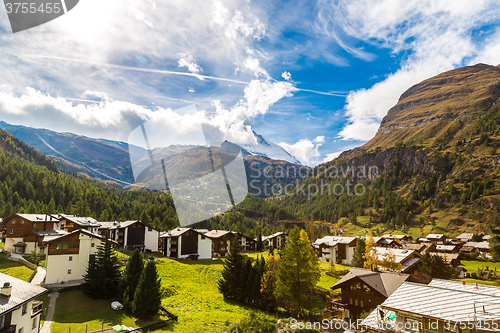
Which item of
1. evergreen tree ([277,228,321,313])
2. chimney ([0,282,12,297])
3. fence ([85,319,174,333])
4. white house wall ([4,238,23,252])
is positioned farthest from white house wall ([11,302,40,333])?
white house wall ([4,238,23,252])

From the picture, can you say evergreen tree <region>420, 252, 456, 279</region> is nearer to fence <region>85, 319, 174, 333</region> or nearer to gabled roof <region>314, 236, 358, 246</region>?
gabled roof <region>314, 236, 358, 246</region>

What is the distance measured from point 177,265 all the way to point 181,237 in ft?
31.1

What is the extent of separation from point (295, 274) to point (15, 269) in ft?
114

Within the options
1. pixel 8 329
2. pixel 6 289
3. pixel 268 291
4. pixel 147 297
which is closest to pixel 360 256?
pixel 268 291

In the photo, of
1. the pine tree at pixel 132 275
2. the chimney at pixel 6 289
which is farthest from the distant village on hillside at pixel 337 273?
the pine tree at pixel 132 275

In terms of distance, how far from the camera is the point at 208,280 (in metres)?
41.5

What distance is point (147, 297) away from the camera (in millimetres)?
26203

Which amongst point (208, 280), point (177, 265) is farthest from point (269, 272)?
point (177, 265)

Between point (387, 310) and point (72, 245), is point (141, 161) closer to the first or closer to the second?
point (72, 245)

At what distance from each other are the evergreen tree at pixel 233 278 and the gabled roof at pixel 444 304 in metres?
21.8

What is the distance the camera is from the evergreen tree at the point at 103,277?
29562 mm

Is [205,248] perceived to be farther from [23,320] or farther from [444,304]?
[444,304]

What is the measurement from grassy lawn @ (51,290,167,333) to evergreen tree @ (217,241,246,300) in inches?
401

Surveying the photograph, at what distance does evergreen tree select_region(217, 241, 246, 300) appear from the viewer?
34.3m
